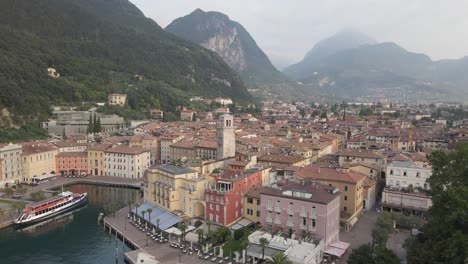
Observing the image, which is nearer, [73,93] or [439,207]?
[439,207]

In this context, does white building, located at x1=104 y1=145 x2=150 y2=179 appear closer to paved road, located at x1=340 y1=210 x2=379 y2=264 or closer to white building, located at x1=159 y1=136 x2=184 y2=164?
white building, located at x1=159 y1=136 x2=184 y2=164

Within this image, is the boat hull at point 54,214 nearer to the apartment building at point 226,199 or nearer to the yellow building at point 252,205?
the apartment building at point 226,199

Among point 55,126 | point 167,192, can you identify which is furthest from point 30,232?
point 55,126

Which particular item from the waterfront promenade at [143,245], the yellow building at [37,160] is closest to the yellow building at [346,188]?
the waterfront promenade at [143,245]

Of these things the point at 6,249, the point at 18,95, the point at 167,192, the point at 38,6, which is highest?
the point at 38,6

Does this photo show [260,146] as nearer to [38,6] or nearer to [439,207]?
[439,207]
